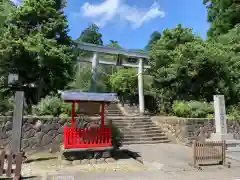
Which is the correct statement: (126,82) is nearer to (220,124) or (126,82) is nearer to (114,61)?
(114,61)

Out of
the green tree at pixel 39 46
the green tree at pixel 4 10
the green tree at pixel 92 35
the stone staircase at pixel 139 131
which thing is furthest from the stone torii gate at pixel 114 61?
the green tree at pixel 92 35

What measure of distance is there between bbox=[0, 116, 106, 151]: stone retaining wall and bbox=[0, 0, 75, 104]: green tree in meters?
2.90

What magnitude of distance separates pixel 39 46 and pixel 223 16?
20518 mm

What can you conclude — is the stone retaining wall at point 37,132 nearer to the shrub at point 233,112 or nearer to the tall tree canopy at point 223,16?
the shrub at point 233,112

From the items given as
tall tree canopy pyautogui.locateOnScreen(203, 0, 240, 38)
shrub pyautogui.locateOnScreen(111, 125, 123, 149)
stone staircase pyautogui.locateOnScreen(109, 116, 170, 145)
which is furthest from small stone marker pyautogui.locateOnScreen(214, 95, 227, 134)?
tall tree canopy pyautogui.locateOnScreen(203, 0, 240, 38)

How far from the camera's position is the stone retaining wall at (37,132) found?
1063cm

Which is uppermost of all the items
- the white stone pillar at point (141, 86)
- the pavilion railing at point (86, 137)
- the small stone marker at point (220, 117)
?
the white stone pillar at point (141, 86)

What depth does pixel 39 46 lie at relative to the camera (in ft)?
40.1

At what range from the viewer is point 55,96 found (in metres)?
13.2

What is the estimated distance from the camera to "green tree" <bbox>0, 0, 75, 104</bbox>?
12.4m

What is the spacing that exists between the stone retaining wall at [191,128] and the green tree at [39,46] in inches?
252

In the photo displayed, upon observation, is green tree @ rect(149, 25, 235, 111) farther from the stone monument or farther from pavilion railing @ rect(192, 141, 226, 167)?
pavilion railing @ rect(192, 141, 226, 167)

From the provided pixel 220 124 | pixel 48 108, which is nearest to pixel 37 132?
pixel 48 108

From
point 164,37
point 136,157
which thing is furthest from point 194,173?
point 164,37
